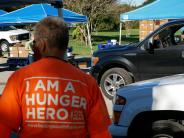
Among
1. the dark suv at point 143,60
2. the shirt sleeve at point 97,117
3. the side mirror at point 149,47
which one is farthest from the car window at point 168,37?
the shirt sleeve at point 97,117

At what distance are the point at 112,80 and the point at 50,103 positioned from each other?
8899mm

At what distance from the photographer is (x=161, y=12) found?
15.7m

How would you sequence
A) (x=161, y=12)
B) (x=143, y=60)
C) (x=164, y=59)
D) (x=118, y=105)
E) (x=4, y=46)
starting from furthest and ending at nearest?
1. (x=4, y=46)
2. (x=161, y=12)
3. (x=143, y=60)
4. (x=164, y=59)
5. (x=118, y=105)

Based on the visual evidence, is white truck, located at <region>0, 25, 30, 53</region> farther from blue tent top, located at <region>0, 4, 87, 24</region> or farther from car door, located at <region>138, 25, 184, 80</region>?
car door, located at <region>138, 25, 184, 80</region>

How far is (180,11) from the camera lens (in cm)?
1538

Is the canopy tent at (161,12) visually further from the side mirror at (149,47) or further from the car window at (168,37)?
the side mirror at (149,47)

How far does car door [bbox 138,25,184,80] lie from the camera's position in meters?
11.1

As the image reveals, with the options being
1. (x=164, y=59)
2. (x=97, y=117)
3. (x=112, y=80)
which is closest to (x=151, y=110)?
(x=97, y=117)

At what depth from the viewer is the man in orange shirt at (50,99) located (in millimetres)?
2791

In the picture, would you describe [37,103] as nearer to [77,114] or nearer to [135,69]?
[77,114]

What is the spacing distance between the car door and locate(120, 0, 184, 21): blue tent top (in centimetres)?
405

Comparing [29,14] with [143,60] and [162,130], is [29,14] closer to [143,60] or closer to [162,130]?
[143,60]

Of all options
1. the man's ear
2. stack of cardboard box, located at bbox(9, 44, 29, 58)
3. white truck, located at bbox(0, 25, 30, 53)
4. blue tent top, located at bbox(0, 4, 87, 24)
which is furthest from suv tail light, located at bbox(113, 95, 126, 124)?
white truck, located at bbox(0, 25, 30, 53)

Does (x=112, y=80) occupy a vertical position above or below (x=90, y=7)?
below
